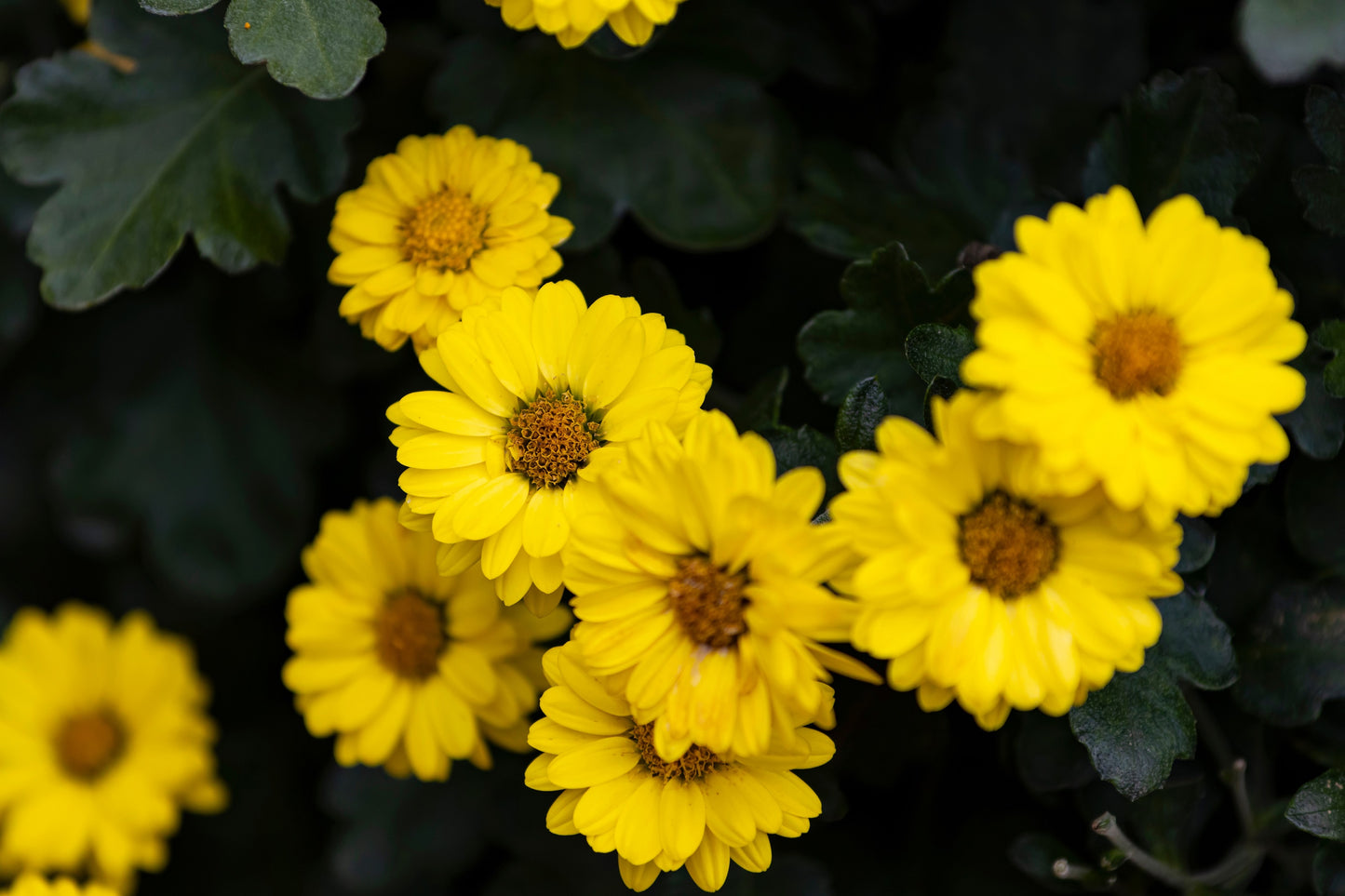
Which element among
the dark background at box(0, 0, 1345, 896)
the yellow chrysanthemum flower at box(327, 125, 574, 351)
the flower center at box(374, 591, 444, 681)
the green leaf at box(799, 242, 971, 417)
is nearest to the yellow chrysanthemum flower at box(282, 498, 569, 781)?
the flower center at box(374, 591, 444, 681)

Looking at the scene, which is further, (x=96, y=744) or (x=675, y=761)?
(x=96, y=744)

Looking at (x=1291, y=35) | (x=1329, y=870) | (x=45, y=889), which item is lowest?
(x=45, y=889)

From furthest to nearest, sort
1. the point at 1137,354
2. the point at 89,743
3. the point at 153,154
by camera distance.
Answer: the point at 89,743 → the point at 153,154 → the point at 1137,354

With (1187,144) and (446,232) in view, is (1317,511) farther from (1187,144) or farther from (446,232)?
(446,232)

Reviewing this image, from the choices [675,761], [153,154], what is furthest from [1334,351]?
[153,154]

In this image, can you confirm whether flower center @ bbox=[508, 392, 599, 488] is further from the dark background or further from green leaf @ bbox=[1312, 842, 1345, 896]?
green leaf @ bbox=[1312, 842, 1345, 896]

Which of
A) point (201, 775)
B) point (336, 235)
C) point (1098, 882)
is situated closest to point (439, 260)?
point (336, 235)

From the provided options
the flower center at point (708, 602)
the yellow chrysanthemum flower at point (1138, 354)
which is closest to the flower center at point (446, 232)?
the flower center at point (708, 602)
